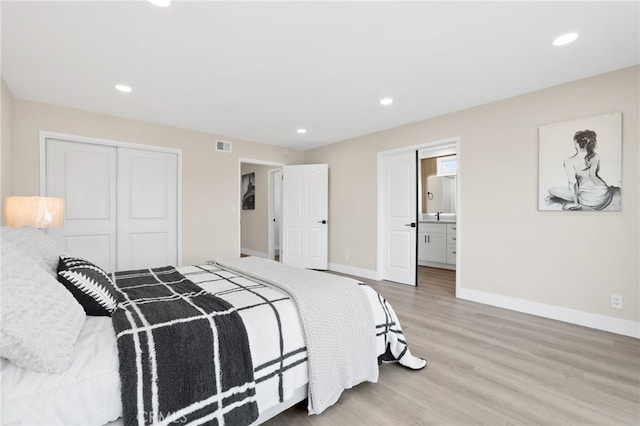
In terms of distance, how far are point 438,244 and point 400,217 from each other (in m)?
1.74

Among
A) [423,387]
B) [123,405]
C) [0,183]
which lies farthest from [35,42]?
[423,387]

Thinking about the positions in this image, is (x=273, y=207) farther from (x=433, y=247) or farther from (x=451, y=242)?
(x=451, y=242)

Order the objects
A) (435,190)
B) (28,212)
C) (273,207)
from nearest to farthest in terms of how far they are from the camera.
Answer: (28,212) → (435,190) → (273,207)

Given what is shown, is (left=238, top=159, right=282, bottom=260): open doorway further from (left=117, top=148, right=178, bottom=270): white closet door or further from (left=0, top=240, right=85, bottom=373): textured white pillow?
(left=0, top=240, right=85, bottom=373): textured white pillow

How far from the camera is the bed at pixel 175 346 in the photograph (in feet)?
3.28

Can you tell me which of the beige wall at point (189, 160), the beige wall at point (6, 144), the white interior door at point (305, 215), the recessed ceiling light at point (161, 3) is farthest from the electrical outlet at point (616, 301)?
the beige wall at point (6, 144)

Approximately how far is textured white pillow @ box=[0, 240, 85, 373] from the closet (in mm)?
3012

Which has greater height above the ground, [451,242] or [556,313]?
[451,242]

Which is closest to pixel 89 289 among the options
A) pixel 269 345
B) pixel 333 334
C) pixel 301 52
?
pixel 269 345

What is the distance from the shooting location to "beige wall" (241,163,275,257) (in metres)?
6.80

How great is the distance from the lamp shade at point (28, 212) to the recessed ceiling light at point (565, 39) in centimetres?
440

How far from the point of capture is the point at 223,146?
4816mm

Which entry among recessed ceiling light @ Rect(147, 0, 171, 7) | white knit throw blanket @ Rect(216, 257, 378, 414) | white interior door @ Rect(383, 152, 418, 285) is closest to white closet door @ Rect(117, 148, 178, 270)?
recessed ceiling light @ Rect(147, 0, 171, 7)

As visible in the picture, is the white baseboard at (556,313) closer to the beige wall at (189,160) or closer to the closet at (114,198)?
the beige wall at (189,160)
